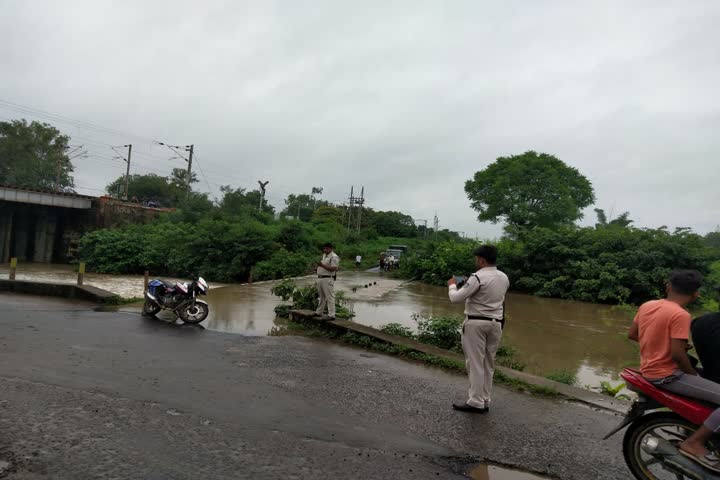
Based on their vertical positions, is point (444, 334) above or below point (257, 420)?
above

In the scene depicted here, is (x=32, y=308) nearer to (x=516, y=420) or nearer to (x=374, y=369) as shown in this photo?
(x=374, y=369)

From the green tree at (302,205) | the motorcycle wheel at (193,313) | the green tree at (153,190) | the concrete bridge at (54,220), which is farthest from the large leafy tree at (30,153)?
the motorcycle wheel at (193,313)

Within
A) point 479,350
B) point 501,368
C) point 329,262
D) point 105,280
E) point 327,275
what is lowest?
point 105,280

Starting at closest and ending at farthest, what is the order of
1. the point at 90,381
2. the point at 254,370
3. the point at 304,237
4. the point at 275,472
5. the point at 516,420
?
the point at 275,472 → the point at 516,420 → the point at 90,381 → the point at 254,370 → the point at 304,237

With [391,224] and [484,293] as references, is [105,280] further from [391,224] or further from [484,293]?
[391,224]

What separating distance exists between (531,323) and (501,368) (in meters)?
10.7

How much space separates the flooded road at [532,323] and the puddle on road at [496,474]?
5.38m

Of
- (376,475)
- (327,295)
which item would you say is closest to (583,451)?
(376,475)

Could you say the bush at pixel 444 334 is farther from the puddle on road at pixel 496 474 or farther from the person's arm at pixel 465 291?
the puddle on road at pixel 496 474

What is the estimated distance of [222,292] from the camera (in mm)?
18484

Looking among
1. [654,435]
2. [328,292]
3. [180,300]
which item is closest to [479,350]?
[654,435]

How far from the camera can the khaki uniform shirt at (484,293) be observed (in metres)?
5.21

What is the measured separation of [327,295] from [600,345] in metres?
7.78

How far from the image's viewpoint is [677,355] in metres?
3.61
